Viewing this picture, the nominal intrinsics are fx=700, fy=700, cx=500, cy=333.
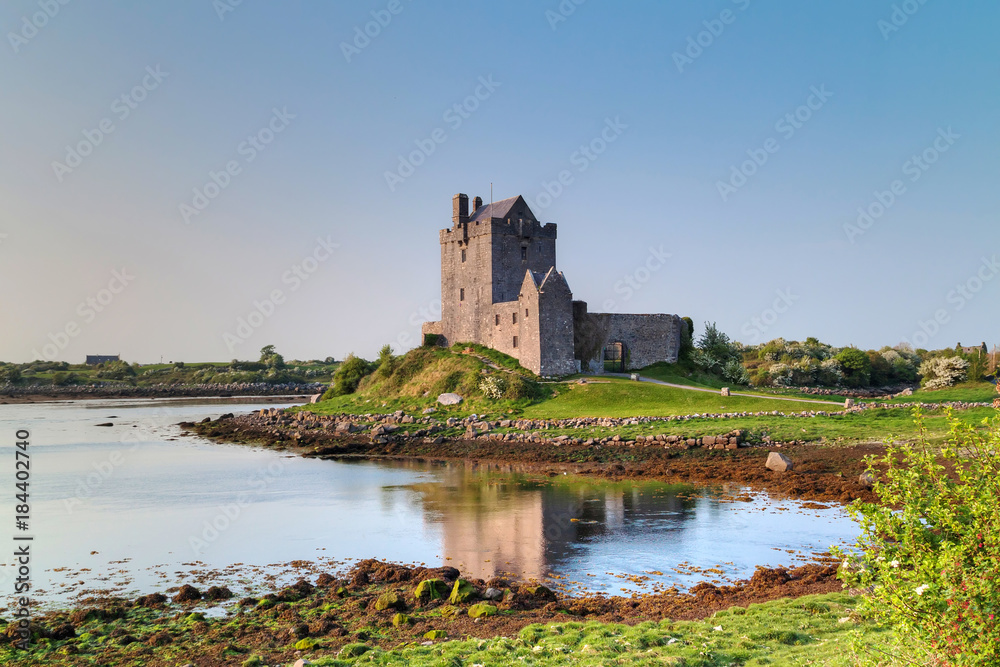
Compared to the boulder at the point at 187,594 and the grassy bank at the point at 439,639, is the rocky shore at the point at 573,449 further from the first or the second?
A: the boulder at the point at 187,594

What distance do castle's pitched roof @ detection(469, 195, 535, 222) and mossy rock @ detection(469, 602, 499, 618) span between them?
43.8m

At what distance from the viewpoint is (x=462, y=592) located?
13.7 m

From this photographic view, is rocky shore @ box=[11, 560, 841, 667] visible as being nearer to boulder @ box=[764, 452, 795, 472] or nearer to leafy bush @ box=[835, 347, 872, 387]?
boulder @ box=[764, 452, 795, 472]

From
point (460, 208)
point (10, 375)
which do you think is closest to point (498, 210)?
point (460, 208)

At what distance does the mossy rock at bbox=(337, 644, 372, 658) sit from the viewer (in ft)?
35.0

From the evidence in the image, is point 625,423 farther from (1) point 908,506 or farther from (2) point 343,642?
(1) point 908,506

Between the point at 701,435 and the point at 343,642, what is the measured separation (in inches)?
944

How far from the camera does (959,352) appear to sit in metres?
59.6

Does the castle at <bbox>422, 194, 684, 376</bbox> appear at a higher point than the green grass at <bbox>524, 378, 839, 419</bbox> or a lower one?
higher

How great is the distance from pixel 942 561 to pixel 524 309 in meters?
44.4

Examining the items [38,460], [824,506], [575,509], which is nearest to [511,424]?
[575,509]

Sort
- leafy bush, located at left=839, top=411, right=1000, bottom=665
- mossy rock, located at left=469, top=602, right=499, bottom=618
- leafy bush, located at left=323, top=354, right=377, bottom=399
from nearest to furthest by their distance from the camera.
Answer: leafy bush, located at left=839, top=411, right=1000, bottom=665 → mossy rock, located at left=469, top=602, right=499, bottom=618 → leafy bush, located at left=323, top=354, right=377, bottom=399

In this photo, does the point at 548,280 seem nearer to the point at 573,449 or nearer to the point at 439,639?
the point at 573,449

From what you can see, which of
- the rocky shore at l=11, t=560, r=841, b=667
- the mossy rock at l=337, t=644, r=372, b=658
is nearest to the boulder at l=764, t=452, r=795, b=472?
the rocky shore at l=11, t=560, r=841, b=667
